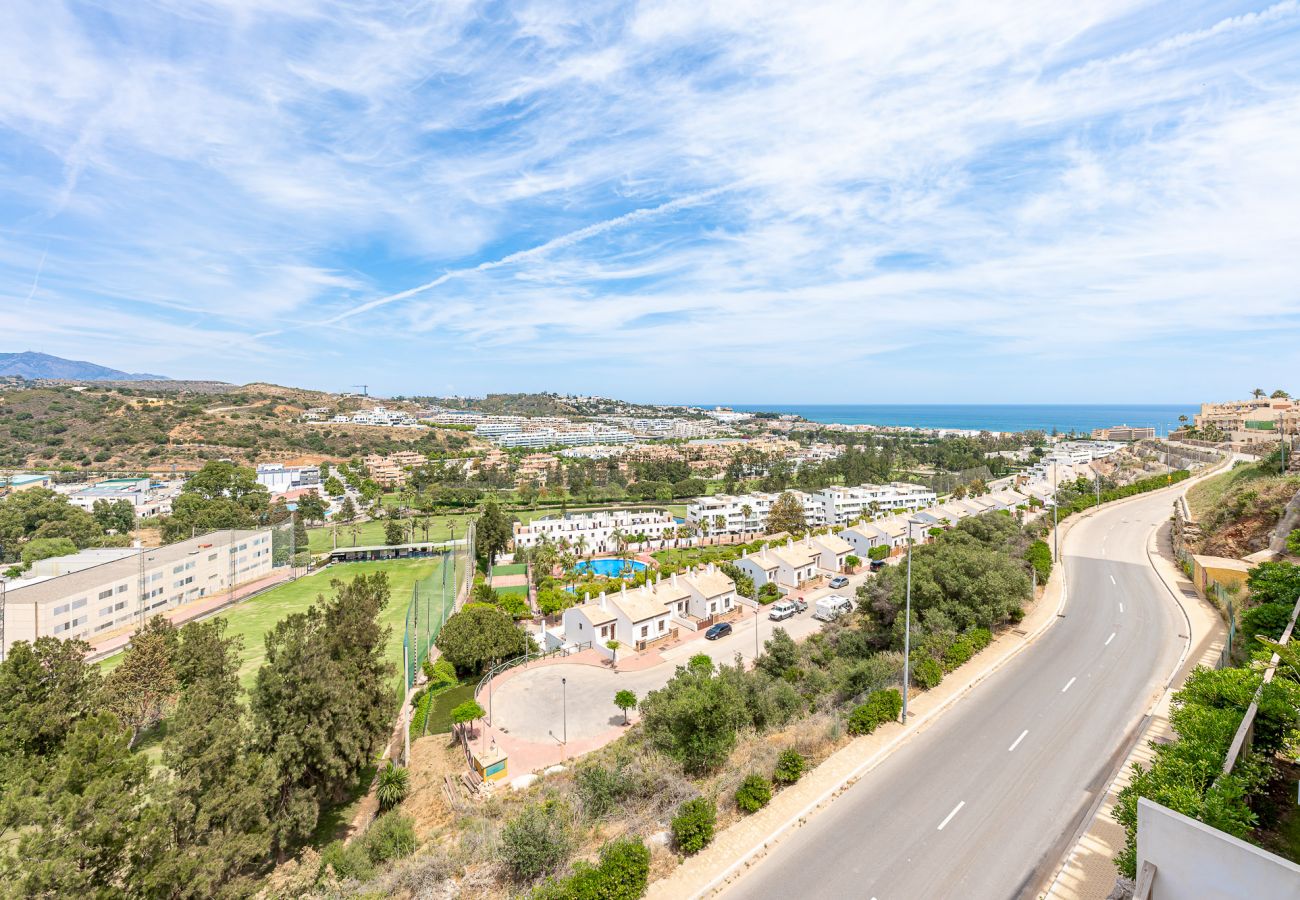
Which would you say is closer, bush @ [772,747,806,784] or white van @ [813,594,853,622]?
bush @ [772,747,806,784]

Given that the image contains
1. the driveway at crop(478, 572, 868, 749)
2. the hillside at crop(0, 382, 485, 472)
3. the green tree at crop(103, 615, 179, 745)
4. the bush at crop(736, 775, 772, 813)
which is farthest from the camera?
the hillside at crop(0, 382, 485, 472)

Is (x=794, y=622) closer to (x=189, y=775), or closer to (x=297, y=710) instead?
(x=297, y=710)

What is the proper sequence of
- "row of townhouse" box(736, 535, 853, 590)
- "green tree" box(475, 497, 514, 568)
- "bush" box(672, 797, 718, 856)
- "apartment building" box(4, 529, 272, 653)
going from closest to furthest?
"bush" box(672, 797, 718, 856), "apartment building" box(4, 529, 272, 653), "row of townhouse" box(736, 535, 853, 590), "green tree" box(475, 497, 514, 568)

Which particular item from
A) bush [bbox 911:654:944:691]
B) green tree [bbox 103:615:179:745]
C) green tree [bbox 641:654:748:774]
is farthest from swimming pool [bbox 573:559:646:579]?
green tree [bbox 641:654:748:774]

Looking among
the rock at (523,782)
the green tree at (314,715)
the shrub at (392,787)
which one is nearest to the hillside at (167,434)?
the green tree at (314,715)

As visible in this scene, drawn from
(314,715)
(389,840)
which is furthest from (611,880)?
(314,715)

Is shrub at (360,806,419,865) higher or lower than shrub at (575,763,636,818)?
lower

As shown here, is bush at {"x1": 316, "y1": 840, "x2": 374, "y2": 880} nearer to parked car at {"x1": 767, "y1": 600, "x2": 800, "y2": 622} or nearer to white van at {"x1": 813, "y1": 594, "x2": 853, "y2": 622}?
parked car at {"x1": 767, "y1": 600, "x2": 800, "y2": 622}
